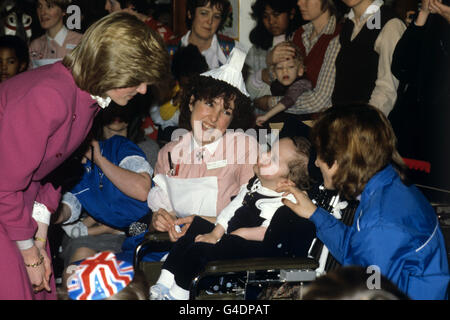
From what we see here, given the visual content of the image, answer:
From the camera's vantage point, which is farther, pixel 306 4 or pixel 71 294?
pixel 306 4

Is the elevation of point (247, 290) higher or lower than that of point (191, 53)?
lower

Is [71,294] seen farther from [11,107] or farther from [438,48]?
[438,48]

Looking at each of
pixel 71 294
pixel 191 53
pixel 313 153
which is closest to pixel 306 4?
pixel 191 53

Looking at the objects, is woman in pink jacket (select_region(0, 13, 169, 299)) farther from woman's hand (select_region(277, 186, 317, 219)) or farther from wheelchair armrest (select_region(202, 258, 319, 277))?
woman's hand (select_region(277, 186, 317, 219))

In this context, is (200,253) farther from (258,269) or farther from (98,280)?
(98,280)

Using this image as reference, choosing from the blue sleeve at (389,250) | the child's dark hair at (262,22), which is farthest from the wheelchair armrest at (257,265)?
the child's dark hair at (262,22)

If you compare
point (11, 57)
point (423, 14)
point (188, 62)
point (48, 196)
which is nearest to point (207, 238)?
point (48, 196)

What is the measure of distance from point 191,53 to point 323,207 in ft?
7.03

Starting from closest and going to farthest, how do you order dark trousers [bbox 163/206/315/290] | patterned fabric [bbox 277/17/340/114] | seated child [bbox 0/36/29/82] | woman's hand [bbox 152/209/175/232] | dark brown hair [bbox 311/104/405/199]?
dark brown hair [bbox 311/104/405/199] → dark trousers [bbox 163/206/315/290] → woman's hand [bbox 152/209/175/232] → patterned fabric [bbox 277/17/340/114] → seated child [bbox 0/36/29/82]

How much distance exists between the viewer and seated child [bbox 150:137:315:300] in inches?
102

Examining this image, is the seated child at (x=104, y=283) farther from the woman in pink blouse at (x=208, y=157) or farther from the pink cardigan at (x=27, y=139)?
the woman in pink blouse at (x=208, y=157)

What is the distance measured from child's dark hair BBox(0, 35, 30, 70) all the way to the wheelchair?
2509 mm

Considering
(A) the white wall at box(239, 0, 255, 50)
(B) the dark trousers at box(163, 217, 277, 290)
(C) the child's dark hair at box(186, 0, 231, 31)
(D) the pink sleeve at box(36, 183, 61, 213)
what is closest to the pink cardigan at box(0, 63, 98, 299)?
(D) the pink sleeve at box(36, 183, 61, 213)
